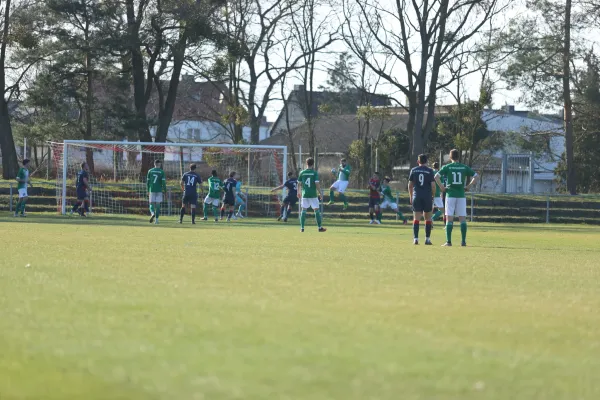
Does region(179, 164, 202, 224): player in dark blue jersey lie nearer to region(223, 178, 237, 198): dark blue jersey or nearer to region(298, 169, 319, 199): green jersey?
region(223, 178, 237, 198): dark blue jersey

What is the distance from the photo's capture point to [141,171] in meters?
44.2

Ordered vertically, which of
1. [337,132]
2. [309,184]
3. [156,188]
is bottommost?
[156,188]

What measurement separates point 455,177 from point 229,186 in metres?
17.1

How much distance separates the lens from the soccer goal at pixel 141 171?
4288 cm

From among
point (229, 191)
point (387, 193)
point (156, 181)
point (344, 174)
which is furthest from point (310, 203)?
point (344, 174)

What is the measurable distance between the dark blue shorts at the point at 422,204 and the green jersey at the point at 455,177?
2.57ft

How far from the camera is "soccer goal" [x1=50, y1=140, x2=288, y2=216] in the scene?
4288 cm

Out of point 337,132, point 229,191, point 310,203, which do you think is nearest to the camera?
point 310,203

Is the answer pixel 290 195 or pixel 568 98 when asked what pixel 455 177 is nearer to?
pixel 290 195

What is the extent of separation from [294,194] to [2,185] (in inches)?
581

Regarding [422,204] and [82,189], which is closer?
[422,204]

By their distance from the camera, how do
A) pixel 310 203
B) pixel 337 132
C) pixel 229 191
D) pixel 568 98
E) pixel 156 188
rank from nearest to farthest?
pixel 310 203
pixel 156 188
pixel 229 191
pixel 568 98
pixel 337 132

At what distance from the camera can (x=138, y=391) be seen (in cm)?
545

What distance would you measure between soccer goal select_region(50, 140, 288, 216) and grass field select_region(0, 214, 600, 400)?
90.9 feet
